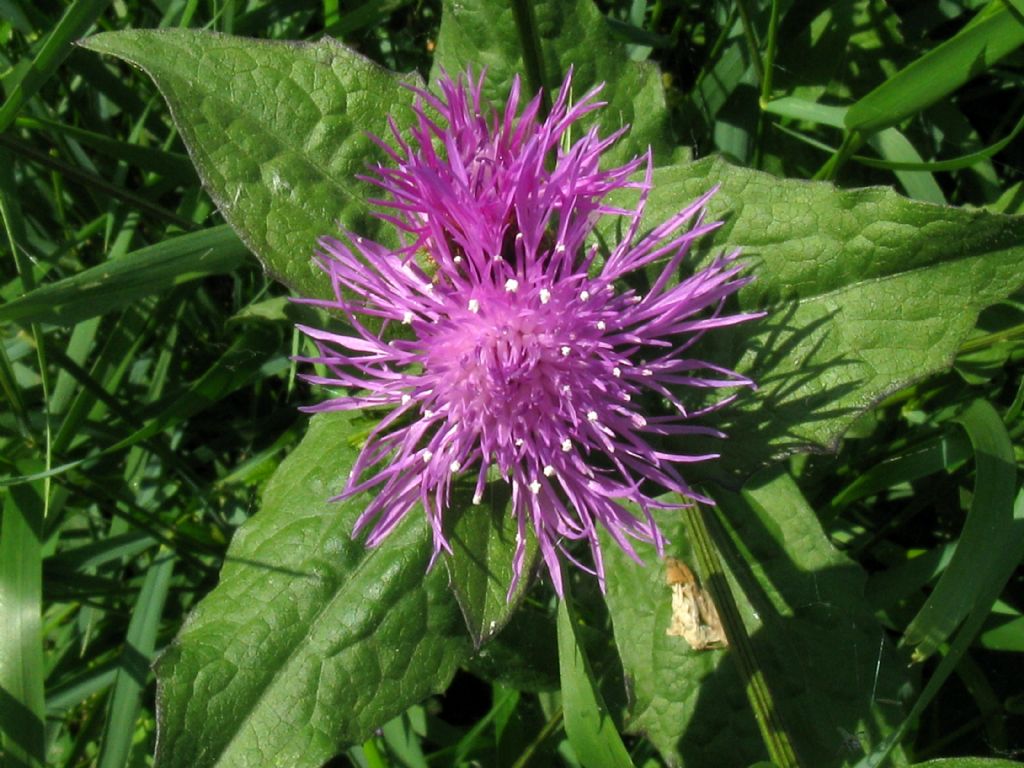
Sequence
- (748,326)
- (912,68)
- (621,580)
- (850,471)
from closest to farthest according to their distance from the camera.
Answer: (748,326) < (912,68) < (621,580) < (850,471)

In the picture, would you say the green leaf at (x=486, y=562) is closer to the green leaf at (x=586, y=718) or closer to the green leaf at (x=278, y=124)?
the green leaf at (x=586, y=718)

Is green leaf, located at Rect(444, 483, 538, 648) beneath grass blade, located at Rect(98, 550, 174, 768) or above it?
above

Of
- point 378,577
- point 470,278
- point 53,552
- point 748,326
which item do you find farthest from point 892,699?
point 53,552

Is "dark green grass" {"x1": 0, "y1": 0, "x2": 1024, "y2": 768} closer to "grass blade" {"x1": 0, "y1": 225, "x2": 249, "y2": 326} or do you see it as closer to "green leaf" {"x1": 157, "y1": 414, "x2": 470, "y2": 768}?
"grass blade" {"x1": 0, "y1": 225, "x2": 249, "y2": 326}

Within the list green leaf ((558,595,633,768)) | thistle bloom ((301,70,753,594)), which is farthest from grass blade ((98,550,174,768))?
green leaf ((558,595,633,768))

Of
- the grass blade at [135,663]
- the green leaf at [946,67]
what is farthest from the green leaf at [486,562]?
the green leaf at [946,67]

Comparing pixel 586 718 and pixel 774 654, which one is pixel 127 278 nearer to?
pixel 586 718

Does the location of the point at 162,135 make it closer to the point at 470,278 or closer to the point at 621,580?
the point at 470,278
